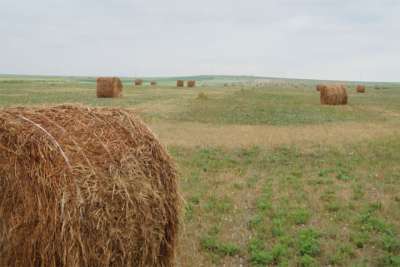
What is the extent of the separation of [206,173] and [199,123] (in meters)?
8.54

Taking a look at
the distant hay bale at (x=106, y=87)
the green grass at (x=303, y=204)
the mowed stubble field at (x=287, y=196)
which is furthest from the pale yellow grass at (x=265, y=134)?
the distant hay bale at (x=106, y=87)

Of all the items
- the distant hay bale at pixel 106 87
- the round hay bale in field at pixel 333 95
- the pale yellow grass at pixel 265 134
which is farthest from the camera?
the distant hay bale at pixel 106 87

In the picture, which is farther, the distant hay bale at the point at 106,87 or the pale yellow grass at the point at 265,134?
the distant hay bale at the point at 106,87

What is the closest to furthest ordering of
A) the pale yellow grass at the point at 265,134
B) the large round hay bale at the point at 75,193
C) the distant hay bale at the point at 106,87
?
the large round hay bale at the point at 75,193 < the pale yellow grass at the point at 265,134 < the distant hay bale at the point at 106,87

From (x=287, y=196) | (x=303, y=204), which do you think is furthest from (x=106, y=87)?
(x=303, y=204)

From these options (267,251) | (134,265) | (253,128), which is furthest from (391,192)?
(253,128)

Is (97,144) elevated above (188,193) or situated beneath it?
elevated above

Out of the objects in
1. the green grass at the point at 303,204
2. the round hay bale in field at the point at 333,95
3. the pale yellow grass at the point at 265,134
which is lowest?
the green grass at the point at 303,204

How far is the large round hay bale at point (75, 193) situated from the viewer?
149 inches

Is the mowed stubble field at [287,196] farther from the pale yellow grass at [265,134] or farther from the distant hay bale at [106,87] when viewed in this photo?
the distant hay bale at [106,87]

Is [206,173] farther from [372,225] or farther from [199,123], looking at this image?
[199,123]

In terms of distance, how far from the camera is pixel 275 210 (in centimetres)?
733

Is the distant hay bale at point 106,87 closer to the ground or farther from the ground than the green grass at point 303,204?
farther from the ground

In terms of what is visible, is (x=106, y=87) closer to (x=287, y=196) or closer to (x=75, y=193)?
(x=287, y=196)
